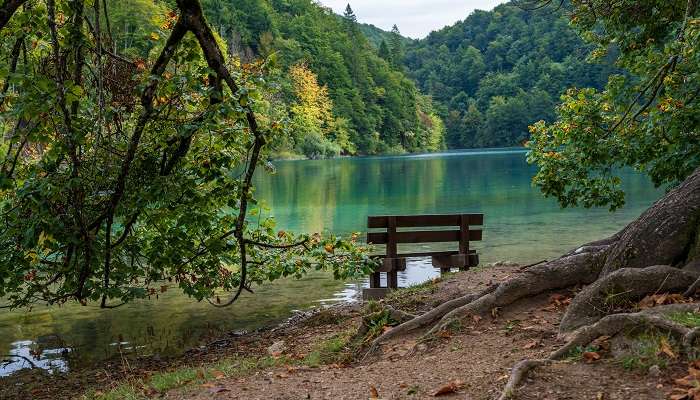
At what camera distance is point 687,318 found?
5.56m

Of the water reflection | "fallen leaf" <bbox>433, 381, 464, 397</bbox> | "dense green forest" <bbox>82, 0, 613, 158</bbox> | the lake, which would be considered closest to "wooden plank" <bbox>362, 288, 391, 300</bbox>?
the lake

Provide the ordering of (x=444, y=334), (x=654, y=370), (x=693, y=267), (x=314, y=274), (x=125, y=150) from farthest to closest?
1. (x=314, y=274)
2. (x=125, y=150)
3. (x=444, y=334)
4. (x=693, y=267)
5. (x=654, y=370)

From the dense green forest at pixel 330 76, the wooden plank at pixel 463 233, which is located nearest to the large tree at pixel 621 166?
the wooden plank at pixel 463 233

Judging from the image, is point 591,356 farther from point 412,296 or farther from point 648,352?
point 412,296

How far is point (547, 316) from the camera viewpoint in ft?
24.4

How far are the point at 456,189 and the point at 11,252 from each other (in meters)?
41.2

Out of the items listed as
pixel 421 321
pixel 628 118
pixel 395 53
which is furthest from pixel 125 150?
pixel 395 53

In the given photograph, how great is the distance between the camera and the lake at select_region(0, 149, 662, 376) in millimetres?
12570

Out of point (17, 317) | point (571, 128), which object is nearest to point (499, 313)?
point (571, 128)

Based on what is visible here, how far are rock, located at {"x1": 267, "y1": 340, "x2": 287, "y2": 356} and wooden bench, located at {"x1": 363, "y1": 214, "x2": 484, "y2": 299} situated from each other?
3899 millimetres

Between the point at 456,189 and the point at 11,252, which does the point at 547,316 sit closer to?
the point at 11,252

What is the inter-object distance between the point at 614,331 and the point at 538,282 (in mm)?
2286

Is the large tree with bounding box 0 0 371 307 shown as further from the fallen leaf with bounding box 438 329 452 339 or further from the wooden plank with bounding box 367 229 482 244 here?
the fallen leaf with bounding box 438 329 452 339

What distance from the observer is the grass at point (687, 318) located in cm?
540
